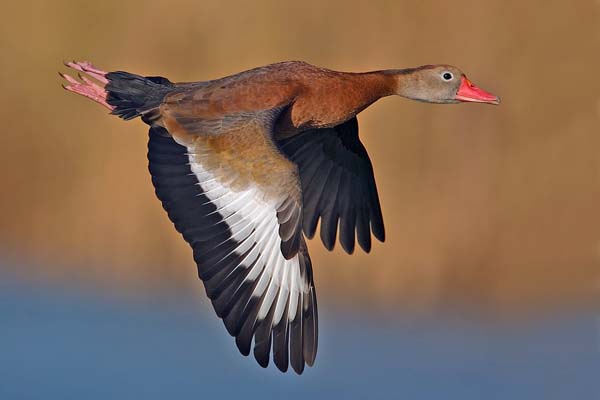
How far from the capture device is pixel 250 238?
358 inches

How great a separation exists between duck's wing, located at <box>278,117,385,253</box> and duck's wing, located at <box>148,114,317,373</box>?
4.52 feet

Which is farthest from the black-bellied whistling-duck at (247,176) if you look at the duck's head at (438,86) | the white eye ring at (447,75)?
the white eye ring at (447,75)

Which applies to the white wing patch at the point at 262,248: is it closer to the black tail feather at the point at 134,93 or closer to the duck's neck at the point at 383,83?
the black tail feather at the point at 134,93

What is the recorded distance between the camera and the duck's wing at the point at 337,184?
416 inches

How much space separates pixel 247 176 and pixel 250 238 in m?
0.33

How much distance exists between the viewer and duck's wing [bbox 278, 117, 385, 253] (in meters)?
10.6

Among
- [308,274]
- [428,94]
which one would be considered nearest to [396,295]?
[428,94]

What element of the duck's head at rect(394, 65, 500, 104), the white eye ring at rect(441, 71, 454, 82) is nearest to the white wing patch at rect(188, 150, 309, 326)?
the duck's head at rect(394, 65, 500, 104)

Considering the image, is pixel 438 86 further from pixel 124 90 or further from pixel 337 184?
pixel 124 90

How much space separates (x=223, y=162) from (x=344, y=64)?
3736 mm

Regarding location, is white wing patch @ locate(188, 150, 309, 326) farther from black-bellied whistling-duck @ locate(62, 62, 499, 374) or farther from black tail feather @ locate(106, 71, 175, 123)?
black tail feather @ locate(106, 71, 175, 123)

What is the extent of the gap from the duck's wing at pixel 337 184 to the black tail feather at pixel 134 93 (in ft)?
3.21

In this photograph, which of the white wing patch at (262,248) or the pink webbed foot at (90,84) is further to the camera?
the pink webbed foot at (90,84)

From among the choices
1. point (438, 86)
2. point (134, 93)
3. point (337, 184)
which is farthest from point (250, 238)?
point (438, 86)
